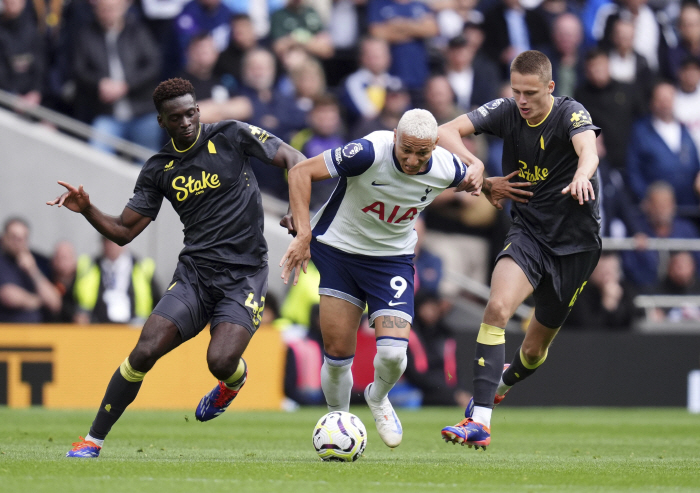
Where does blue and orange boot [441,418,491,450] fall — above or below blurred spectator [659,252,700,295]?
below

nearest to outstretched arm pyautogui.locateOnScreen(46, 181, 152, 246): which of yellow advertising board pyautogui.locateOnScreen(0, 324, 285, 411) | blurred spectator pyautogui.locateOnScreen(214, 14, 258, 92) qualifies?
yellow advertising board pyautogui.locateOnScreen(0, 324, 285, 411)

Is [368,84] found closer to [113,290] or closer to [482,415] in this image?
[113,290]

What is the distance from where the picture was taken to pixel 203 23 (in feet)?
51.1

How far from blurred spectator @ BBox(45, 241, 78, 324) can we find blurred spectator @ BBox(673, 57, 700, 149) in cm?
942

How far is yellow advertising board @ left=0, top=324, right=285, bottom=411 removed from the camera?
13289mm

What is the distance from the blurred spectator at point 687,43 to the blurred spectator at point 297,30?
5676 mm

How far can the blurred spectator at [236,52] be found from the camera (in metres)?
15.2

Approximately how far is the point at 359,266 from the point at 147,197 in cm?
163

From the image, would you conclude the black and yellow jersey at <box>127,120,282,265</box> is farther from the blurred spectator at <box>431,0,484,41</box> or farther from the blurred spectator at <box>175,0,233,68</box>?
the blurred spectator at <box>431,0,484,41</box>

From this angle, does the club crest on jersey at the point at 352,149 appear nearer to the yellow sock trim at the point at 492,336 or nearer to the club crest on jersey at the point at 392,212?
the club crest on jersey at the point at 392,212

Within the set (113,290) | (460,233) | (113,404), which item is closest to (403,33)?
(460,233)

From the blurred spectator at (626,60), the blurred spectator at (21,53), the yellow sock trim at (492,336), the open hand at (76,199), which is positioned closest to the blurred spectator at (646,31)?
the blurred spectator at (626,60)

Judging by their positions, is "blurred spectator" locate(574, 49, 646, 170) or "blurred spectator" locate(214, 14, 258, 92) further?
"blurred spectator" locate(574, 49, 646, 170)

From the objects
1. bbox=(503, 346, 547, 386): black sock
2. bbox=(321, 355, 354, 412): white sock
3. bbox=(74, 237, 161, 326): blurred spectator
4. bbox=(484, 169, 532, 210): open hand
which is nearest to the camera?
bbox=(321, 355, 354, 412): white sock
